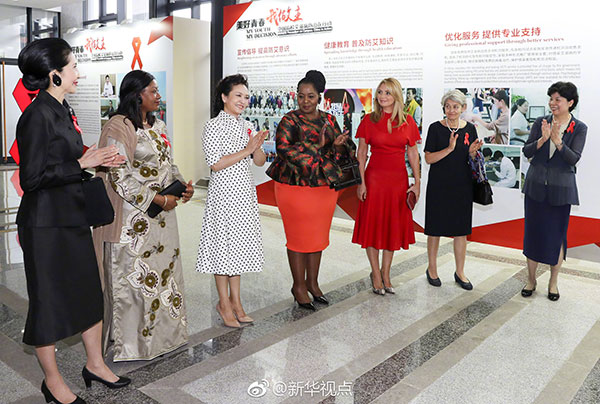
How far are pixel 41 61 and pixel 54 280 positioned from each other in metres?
0.99

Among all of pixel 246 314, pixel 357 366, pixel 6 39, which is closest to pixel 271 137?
pixel 246 314

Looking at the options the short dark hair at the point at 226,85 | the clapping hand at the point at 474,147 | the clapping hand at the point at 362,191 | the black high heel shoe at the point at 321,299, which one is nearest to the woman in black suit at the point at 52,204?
the short dark hair at the point at 226,85

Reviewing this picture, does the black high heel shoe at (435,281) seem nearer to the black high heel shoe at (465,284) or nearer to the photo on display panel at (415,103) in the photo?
the black high heel shoe at (465,284)

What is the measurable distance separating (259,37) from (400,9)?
2335 millimetres

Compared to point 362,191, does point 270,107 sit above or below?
above

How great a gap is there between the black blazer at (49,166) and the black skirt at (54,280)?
0.07 meters

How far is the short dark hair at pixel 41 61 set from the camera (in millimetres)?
2441

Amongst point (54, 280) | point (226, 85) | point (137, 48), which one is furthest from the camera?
point (137, 48)

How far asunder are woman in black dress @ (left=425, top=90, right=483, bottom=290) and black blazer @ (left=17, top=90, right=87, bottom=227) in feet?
9.89

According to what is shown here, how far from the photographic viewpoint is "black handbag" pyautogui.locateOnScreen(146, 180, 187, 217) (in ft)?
10.0

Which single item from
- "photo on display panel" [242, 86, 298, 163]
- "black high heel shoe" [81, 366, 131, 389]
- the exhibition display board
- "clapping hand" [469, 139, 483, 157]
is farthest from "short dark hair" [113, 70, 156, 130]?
the exhibition display board

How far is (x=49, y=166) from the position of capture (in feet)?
7.93

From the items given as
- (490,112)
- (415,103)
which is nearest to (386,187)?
(490,112)

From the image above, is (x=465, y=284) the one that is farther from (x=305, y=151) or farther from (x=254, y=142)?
(x=254, y=142)
